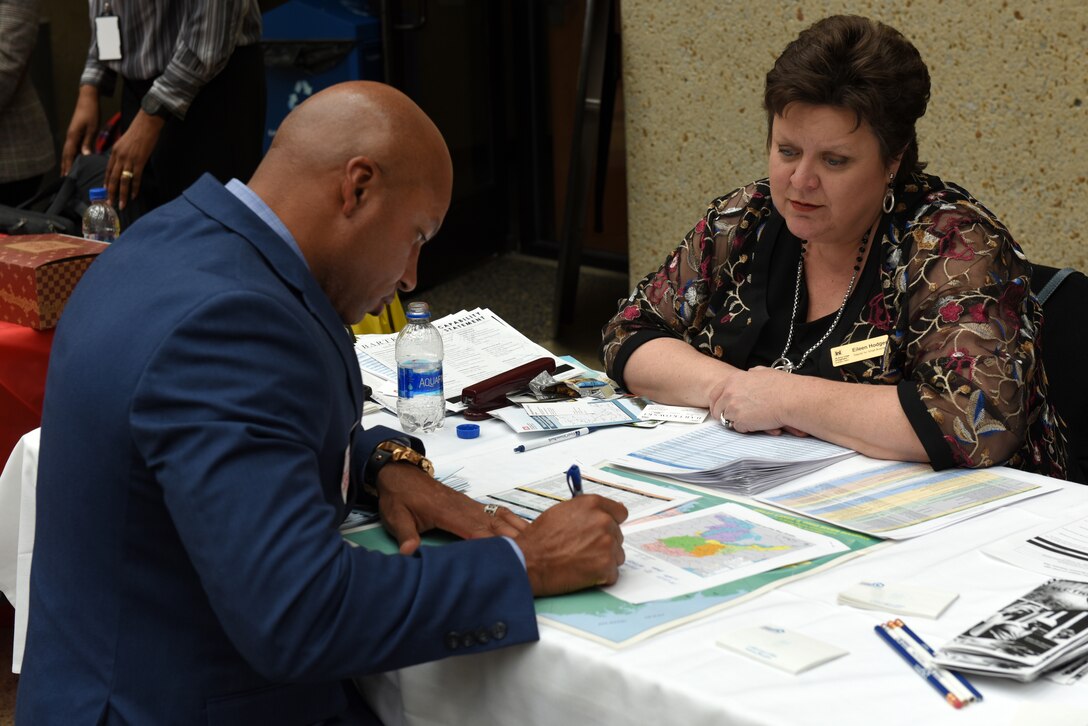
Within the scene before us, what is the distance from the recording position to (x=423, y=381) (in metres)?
2.14

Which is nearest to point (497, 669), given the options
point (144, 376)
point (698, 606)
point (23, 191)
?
point (698, 606)

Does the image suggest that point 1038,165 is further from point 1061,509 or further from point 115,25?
point 115,25

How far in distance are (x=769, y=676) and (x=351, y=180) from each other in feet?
2.40

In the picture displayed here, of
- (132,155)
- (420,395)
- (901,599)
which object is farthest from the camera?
(132,155)

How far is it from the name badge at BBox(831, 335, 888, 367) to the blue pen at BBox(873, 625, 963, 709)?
90 cm

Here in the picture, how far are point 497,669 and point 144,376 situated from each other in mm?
520

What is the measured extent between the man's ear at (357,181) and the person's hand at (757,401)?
35.0 inches

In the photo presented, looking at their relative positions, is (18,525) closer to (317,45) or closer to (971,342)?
(971,342)

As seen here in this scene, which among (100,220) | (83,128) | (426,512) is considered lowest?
(100,220)

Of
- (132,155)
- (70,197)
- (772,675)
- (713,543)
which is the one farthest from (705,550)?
(70,197)

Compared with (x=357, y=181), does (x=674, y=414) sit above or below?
below

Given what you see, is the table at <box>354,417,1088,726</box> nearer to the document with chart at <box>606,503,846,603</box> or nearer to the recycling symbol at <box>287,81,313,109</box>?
the document with chart at <box>606,503,846,603</box>

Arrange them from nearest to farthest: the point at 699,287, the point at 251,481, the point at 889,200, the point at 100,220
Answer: the point at 251,481 < the point at 889,200 < the point at 699,287 < the point at 100,220

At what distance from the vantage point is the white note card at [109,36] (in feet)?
13.3
